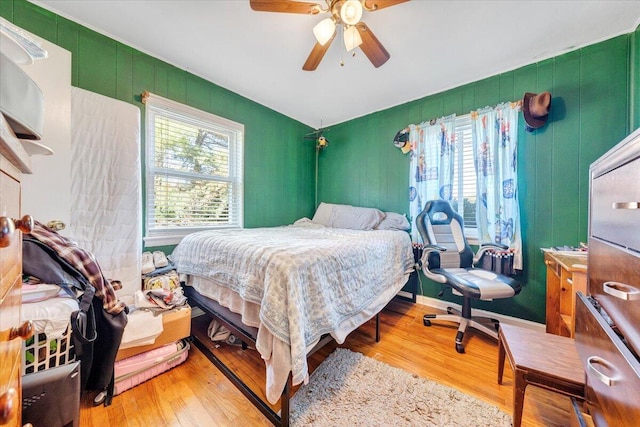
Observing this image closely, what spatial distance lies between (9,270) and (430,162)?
2.98 m

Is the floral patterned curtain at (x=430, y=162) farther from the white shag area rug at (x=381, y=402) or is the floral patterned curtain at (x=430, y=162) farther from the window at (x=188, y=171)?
the window at (x=188, y=171)

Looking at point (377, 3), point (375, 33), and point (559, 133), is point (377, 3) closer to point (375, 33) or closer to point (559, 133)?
point (375, 33)

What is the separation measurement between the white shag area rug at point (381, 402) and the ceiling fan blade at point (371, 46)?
2.25 m

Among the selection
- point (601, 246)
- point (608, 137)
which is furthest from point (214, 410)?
point (608, 137)

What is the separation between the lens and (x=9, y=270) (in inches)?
17.8

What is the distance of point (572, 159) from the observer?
78.4 inches

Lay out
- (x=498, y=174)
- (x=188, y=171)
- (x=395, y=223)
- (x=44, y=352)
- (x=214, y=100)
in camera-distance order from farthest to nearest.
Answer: (x=395, y=223)
(x=214, y=100)
(x=188, y=171)
(x=498, y=174)
(x=44, y=352)

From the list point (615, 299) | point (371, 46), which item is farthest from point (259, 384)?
point (371, 46)

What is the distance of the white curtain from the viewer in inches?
64.4

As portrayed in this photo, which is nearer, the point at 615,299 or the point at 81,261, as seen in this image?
the point at 615,299

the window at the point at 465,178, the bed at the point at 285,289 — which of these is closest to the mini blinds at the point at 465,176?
the window at the point at 465,178

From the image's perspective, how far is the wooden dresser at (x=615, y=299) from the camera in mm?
535

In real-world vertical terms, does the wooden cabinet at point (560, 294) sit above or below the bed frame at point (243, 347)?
above

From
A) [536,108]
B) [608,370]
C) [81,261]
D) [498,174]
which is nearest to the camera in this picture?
[608,370]
